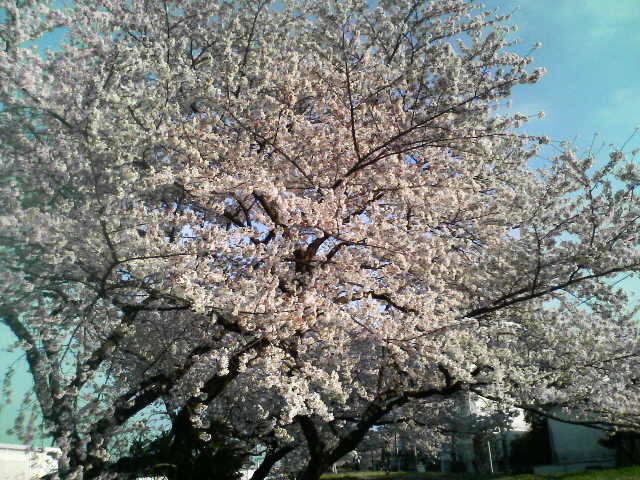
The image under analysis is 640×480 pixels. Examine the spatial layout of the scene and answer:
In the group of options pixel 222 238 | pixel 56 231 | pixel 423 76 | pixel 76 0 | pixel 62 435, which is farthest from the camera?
pixel 423 76

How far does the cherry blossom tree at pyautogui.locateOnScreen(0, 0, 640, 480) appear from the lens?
5.70m

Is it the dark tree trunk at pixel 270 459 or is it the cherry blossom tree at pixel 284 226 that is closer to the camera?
the cherry blossom tree at pixel 284 226

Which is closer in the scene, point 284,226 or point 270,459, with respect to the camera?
point 284,226

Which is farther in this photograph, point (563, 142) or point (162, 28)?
point (162, 28)

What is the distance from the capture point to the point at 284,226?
820cm

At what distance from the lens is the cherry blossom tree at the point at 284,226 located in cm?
570

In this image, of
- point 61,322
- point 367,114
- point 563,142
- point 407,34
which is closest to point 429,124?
point 367,114

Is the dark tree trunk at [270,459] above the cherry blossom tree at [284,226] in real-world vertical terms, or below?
below

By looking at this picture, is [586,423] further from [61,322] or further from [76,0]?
[76,0]

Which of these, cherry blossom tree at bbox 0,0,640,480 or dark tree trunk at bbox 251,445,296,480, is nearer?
cherry blossom tree at bbox 0,0,640,480

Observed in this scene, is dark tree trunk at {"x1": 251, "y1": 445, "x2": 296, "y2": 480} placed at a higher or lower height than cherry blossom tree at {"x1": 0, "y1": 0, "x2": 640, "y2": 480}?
lower

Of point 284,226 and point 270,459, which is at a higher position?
point 284,226

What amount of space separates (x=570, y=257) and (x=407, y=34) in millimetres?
4937

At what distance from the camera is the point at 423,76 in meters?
8.58
